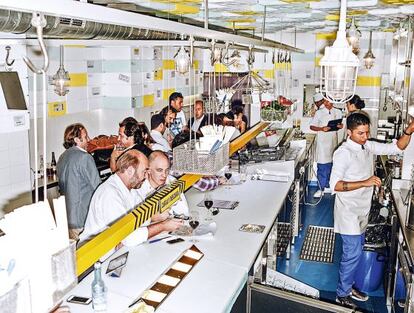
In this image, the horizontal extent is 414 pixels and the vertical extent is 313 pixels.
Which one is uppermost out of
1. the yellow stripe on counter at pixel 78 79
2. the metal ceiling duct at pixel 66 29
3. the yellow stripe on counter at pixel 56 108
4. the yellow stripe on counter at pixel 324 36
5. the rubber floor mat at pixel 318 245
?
the yellow stripe on counter at pixel 324 36

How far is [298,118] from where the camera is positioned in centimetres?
1056

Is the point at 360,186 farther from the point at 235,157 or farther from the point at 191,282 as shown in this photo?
the point at 191,282

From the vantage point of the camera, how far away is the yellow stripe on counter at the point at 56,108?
7092 mm

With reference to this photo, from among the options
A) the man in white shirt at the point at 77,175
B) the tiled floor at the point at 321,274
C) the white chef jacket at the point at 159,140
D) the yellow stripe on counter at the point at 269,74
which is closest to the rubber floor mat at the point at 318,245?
the tiled floor at the point at 321,274

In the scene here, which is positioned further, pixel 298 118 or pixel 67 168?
pixel 298 118

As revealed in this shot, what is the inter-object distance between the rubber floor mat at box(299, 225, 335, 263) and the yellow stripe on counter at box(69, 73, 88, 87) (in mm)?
4304

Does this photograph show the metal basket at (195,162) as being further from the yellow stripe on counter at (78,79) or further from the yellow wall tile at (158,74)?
the yellow wall tile at (158,74)

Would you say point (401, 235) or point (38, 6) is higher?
point (38, 6)

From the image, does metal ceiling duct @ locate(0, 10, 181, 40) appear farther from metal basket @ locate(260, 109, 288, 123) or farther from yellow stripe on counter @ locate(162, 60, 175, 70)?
yellow stripe on counter @ locate(162, 60, 175, 70)

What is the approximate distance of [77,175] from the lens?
5227 millimetres

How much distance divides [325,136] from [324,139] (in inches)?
2.6

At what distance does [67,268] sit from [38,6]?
0.89m

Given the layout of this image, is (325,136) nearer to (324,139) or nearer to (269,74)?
(324,139)

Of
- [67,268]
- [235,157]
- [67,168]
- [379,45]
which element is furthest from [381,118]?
[67,268]
